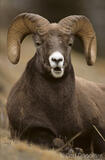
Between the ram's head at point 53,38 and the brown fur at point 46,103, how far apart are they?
0.02 metres

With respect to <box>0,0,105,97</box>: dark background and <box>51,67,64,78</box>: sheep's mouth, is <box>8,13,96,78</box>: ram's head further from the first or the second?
<box>0,0,105,97</box>: dark background

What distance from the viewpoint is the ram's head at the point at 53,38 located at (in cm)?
1333

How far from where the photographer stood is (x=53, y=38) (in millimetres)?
13648

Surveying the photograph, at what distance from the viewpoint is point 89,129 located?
47.4 feet

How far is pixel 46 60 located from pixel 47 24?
2.81 feet

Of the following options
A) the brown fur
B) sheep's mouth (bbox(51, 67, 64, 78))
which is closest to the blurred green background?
the brown fur

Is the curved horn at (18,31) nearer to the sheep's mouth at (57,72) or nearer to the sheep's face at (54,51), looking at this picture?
the sheep's face at (54,51)

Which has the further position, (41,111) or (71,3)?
(71,3)

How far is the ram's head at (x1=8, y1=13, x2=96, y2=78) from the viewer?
43.7ft

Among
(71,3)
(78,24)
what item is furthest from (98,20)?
(78,24)

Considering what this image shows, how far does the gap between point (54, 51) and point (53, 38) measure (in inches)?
16.5

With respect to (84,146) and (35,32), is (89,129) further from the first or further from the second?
(35,32)

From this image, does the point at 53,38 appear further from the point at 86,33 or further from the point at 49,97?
the point at 86,33

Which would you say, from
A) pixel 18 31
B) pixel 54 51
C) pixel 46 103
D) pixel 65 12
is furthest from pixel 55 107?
pixel 65 12
